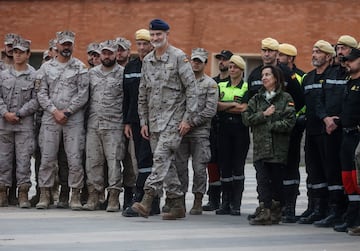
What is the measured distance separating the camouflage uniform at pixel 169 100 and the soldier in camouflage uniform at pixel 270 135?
0.77 metres

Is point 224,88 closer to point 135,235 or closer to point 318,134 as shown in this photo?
point 318,134

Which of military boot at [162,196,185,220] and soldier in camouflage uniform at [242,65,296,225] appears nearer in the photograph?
soldier in camouflage uniform at [242,65,296,225]

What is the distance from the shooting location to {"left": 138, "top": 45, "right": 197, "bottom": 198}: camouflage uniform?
14844mm

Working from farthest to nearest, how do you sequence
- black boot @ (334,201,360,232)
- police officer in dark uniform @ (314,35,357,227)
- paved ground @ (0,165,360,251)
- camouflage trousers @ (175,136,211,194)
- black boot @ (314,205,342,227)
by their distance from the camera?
camouflage trousers @ (175,136,211,194) < black boot @ (314,205,342,227) < police officer in dark uniform @ (314,35,357,227) < black boot @ (334,201,360,232) < paved ground @ (0,165,360,251)

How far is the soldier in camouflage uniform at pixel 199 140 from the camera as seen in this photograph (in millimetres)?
15820

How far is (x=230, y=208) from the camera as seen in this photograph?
16234 millimetres

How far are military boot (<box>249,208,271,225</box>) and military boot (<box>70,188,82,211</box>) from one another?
2.69 m

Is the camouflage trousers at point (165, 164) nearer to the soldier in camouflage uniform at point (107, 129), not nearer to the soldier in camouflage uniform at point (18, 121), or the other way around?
the soldier in camouflage uniform at point (107, 129)

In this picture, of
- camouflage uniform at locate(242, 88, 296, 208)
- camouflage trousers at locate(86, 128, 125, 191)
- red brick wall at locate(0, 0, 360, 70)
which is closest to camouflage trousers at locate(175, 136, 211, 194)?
camouflage trousers at locate(86, 128, 125, 191)

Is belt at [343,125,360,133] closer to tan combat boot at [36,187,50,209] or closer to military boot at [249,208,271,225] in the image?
military boot at [249,208,271,225]

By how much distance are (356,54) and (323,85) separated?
952mm

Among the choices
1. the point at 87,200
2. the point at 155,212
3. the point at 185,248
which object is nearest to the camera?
the point at 185,248

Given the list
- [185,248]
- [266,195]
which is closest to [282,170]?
[266,195]

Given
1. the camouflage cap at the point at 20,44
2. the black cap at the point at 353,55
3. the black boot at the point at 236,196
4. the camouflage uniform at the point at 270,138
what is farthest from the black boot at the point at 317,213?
the camouflage cap at the point at 20,44
